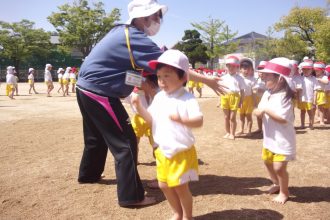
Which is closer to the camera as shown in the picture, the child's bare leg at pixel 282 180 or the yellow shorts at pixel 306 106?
the child's bare leg at pixel 282 180

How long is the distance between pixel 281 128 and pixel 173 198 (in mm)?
1454

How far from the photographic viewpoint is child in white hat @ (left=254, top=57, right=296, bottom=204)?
351cm

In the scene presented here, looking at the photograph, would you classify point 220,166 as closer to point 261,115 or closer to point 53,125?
point 261,115

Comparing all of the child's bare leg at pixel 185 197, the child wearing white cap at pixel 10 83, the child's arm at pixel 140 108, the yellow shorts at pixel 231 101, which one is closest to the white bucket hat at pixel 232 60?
the yellow shorts at pixel 231 101

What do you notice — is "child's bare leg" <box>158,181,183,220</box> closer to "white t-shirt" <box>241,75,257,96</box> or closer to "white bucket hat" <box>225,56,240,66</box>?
"white bucket hat" <box>225,56,240,66</box>

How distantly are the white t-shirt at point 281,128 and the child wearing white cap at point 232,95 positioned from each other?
3747mm

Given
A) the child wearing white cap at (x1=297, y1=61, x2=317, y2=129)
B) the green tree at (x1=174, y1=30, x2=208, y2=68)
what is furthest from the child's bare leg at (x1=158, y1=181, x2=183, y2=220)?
the green tree at (x1=174, y1=30, x2=208, y2=68)

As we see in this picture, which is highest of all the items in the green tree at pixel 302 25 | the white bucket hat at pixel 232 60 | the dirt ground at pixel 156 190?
the green tree at pixel 302 25

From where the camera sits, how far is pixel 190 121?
8.77 ft

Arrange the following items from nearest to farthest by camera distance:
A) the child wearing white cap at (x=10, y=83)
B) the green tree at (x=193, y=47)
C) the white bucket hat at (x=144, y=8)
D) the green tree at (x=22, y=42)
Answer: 1. the white bucket hat at (x=144, y=8)
2. the child wearing white cap at (x=10, y=83)
3. the green tree at (x=22, y=42)
4. the green tree at (x=193, y=47)

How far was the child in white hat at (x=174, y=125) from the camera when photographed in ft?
9.04

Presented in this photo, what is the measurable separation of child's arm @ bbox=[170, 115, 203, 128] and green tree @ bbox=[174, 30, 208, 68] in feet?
164

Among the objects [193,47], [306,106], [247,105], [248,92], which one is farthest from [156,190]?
[193,47]

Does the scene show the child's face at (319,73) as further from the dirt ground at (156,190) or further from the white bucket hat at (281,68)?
the white bucket hat at (281,68)
